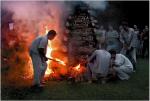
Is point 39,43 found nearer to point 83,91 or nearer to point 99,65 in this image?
point 83,91

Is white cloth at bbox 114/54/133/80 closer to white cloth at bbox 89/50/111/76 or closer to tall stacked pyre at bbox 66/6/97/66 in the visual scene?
white cloth at bbox 89/50/111/76

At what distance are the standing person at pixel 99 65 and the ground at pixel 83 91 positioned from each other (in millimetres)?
438

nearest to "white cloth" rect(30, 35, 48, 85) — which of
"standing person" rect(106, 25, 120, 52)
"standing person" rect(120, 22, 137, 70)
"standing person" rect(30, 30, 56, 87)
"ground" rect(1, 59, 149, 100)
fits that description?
"standing person" rect(30, 30, 56, 87)

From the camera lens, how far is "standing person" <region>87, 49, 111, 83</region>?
14094mm

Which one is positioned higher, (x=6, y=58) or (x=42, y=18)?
(x=42, y=18)

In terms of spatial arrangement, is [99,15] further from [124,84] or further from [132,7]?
[124,84]

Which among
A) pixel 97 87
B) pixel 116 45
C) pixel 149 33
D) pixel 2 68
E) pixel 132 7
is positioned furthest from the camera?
pixel 132 7

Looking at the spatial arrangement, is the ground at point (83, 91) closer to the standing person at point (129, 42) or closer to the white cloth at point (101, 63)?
the white cloth at point (101, 63)

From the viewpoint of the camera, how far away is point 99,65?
14.1 m

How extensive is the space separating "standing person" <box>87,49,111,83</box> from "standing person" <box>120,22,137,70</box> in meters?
2.70

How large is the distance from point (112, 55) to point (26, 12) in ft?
17.4

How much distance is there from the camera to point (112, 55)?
14531 millimetres

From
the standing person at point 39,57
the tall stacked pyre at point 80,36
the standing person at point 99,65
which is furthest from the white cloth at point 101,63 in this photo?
the standing person at point 39,57

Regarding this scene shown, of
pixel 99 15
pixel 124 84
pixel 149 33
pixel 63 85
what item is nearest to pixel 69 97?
pixel 63 85
